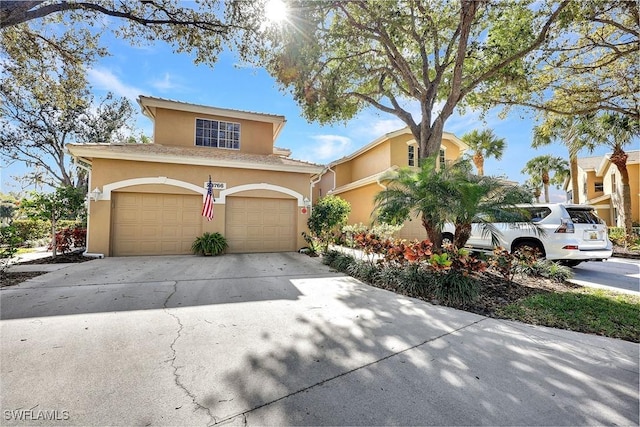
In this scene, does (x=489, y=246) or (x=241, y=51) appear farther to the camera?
(x=489, y=246)

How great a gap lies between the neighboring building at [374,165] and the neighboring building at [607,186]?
34.0 feet

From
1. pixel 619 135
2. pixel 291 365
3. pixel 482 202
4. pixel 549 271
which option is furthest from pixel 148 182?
pixel 619 135

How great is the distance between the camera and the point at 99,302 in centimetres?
435

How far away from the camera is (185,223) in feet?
32.5

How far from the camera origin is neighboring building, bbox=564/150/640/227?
704 inches

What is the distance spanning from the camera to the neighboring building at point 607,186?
17.9 meters

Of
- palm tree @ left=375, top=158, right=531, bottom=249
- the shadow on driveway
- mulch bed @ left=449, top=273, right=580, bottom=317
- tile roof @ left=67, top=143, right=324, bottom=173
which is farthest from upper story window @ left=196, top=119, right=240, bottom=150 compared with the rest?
Result: mulch bed @ left=449, top=273, right=580, bottom=317

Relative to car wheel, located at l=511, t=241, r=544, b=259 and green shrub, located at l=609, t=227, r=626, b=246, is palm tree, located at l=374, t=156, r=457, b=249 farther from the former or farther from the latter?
green shrub, located at l=609, t=227, r=626, b=246

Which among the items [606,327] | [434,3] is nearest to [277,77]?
[434,3]

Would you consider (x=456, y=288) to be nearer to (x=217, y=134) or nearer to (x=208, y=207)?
(x=208, y=207)

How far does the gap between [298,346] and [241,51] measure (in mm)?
8329

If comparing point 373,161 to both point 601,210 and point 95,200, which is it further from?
point 601,210

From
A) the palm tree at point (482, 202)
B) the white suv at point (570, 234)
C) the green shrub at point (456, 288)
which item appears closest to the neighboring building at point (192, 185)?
the palm tree at point (482, 202)

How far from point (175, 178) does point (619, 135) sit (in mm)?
21180
